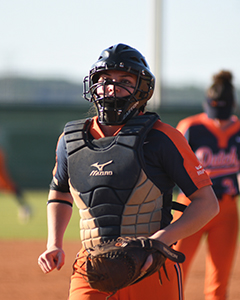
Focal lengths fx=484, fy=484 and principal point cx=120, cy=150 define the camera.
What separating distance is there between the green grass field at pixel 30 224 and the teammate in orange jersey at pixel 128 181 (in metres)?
7.02

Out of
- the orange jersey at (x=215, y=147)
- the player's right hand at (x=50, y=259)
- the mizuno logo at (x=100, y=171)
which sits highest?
the mizuno logo at (x=100, y=171)

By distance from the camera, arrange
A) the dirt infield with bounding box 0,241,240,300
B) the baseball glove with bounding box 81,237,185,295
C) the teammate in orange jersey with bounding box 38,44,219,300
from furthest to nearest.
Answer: the dirt infield with bounding box 0,241,240,300
the teammate in orange jersey with bounding box 38,44,219,300
the baseball glove with bounding box 81,237,185,295

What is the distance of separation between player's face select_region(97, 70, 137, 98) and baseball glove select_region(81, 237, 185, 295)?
34.1 inches

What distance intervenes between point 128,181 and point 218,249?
84.8 inches

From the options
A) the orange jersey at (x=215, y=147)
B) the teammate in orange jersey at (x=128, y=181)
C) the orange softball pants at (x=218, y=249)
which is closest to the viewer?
the teammate in orange jersey at (x=128, y=181)

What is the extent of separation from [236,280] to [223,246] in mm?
2256

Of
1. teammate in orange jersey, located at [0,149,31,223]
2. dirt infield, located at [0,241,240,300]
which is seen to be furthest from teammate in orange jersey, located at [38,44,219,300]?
teammate in orange jersey, located at [0,149,31,223]

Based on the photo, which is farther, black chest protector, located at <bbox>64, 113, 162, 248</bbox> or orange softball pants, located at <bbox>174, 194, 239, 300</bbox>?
orange softball pants, located at <bbox>174, 194, 239, 300</bbox>

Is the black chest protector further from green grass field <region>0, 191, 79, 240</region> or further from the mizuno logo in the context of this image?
green grass field <region>0, 191, 79, 240</region>

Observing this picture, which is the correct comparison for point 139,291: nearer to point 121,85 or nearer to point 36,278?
point 121,85

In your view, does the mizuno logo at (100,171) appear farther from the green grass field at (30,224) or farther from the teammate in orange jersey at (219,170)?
the green grass field at (30,224)

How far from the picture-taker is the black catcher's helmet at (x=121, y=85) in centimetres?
286

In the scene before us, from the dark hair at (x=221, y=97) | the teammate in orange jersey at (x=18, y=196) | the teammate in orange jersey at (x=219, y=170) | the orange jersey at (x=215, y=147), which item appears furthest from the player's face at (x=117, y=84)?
the teammate in orange jersey at (x=18, y=196)

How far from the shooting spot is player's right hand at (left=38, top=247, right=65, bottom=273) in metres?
2.71
